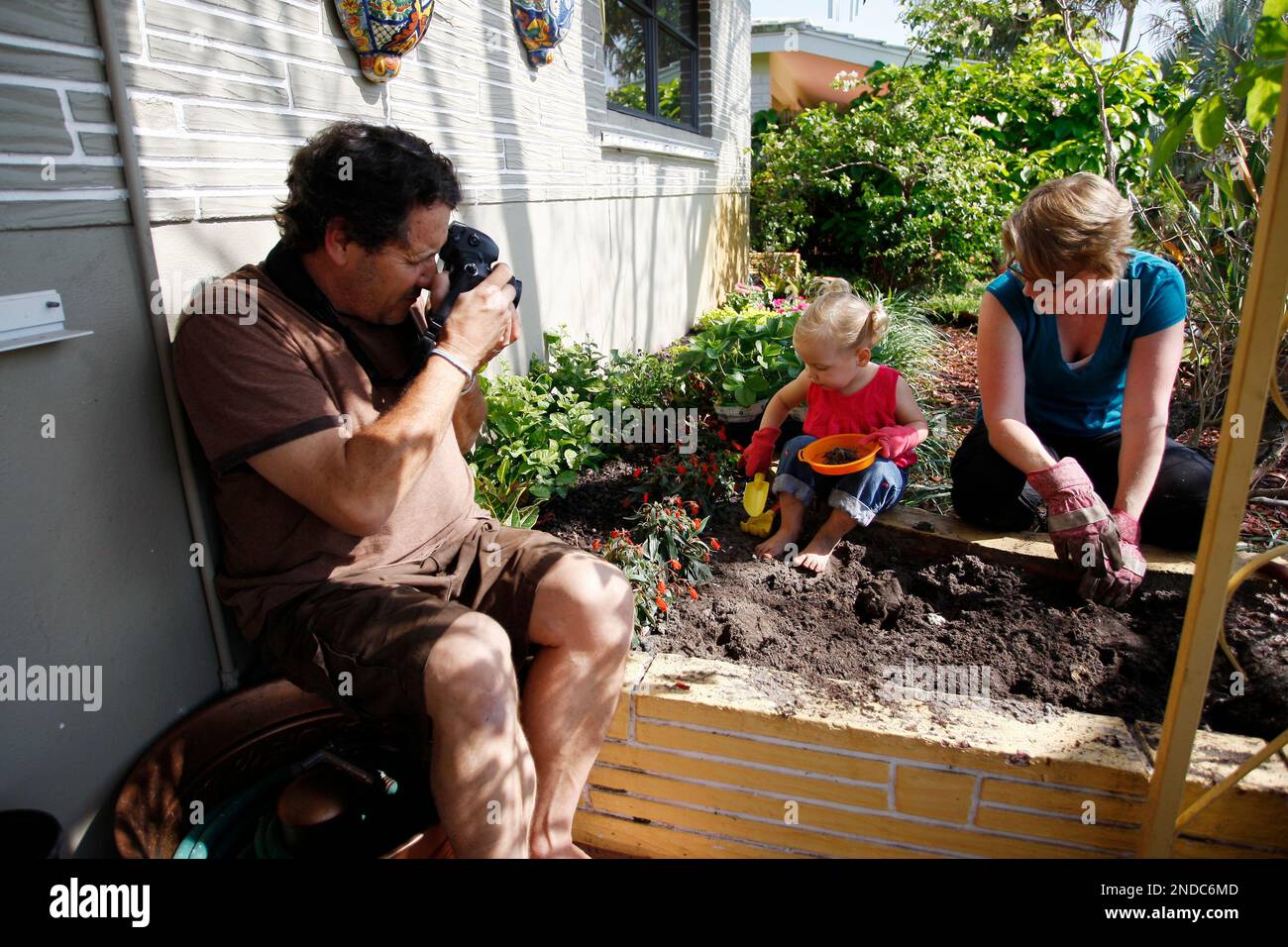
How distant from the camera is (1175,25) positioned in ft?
67.0

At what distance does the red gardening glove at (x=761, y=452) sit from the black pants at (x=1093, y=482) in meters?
0.62

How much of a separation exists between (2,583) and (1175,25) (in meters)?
27.0

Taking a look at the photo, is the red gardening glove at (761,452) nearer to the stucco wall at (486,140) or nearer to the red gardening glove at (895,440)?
the red gardening glove at (895,440)

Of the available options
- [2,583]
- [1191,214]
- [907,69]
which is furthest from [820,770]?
[907,69]

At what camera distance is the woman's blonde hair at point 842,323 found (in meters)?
2.54

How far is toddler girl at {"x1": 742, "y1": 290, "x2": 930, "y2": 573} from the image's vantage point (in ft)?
8.14

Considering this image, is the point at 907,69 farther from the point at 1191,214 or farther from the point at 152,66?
the point at 152,66

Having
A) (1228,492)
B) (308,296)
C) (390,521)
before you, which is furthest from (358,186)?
(1228,492)

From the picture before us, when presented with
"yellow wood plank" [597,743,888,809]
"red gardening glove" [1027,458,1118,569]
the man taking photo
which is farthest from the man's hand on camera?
"red gardening glove" [1027,458,1118,569]

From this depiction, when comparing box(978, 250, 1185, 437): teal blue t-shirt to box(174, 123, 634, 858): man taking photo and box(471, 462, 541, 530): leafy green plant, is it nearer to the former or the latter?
box(174, 123, 634, 858): man taking photo

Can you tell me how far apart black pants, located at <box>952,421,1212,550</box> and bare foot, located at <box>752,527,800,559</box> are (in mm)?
571

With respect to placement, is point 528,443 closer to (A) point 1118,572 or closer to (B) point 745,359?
(B) point 745,359

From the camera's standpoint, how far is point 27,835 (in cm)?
126
